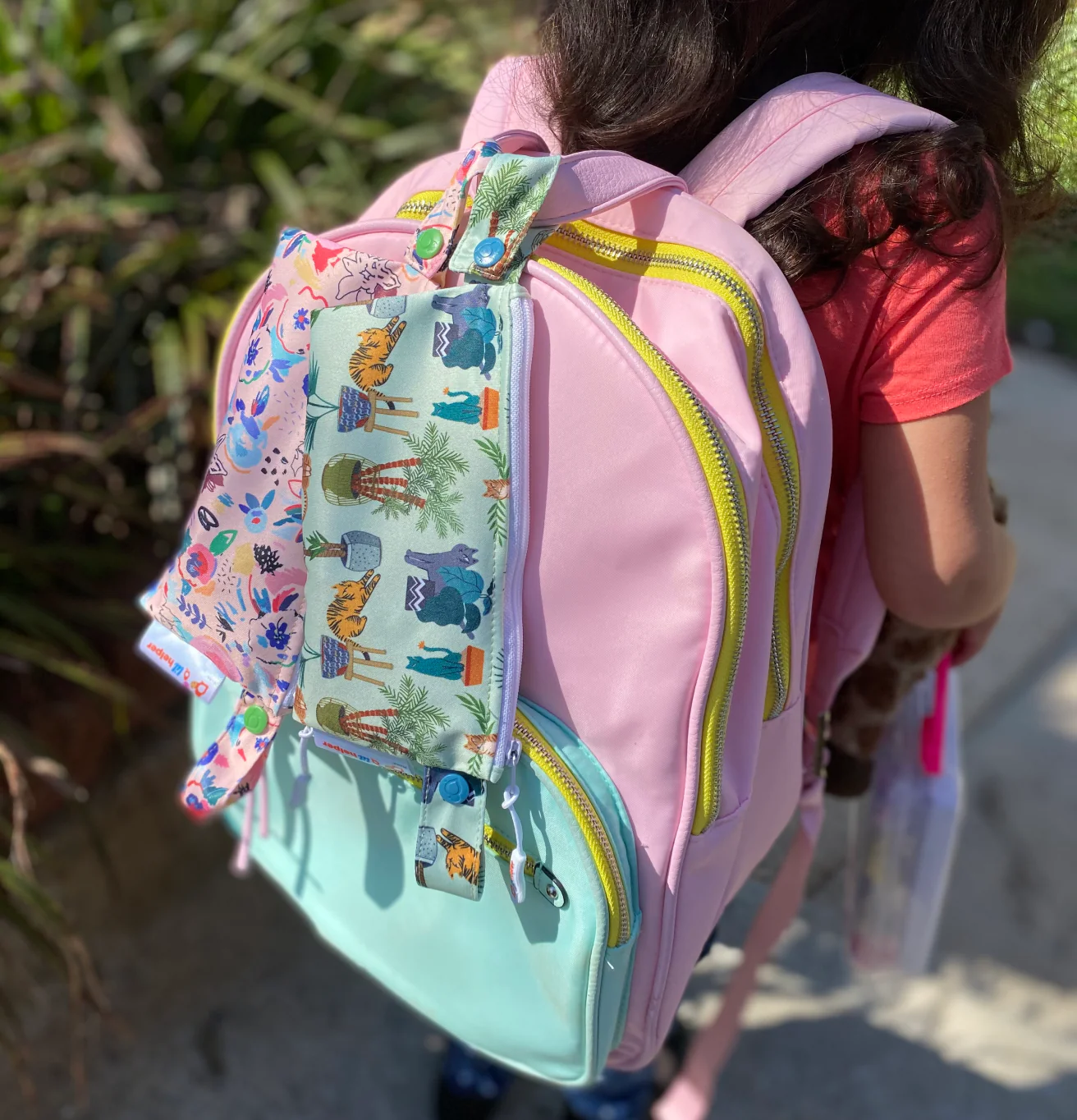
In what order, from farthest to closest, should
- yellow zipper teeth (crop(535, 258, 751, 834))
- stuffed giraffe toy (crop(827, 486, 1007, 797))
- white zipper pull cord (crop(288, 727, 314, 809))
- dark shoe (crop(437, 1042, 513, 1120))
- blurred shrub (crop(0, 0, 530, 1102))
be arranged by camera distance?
blurred shrub (crop(0, 0, 530, 1102)), dark shoe (crop(437, 1042, 513, 1120)), stuffed giraffe toy (crop(827, 486, 1007, 797)), white zipper pull cord (crop(288, 727, 314, 809)), yellow zipper teeth (crop(535, 258, 751, 834))

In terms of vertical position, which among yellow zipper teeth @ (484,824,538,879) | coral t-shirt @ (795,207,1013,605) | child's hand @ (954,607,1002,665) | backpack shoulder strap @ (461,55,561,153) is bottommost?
child's hand @ (954,607,1002,665)

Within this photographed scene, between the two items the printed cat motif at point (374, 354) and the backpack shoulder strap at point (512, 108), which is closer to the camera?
the printed cat motif at point (374, 354)

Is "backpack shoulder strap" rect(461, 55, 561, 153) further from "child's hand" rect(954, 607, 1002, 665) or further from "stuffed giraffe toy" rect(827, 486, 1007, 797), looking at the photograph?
"child's hand" rect(954, 607, 1002, 665)

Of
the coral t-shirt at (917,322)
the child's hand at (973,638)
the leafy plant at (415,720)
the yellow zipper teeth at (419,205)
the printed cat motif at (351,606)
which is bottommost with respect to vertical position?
the child's hand at (973,638)

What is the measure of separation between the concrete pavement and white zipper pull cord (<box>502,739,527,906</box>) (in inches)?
24.3

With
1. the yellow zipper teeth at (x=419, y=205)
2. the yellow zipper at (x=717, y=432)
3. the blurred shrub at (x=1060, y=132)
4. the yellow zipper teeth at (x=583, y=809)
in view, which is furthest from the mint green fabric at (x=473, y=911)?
the blurred shrub at (x=1060, y=132)

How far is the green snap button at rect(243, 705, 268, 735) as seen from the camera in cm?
101

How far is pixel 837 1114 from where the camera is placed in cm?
157

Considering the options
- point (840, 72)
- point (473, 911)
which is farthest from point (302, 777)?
point (840, 72)

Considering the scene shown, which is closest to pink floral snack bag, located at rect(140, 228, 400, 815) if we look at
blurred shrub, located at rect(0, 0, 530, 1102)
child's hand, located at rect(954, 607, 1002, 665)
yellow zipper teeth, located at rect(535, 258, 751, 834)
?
yellow zipper teeth, located at rect(535, 258, 751, 834)

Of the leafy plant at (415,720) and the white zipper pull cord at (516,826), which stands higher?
the leafy plant at (415,720)

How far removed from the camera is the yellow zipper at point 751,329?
0.78 metres

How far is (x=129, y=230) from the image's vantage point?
6.91 feet

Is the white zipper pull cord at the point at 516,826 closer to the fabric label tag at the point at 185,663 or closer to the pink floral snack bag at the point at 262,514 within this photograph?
the pink floral snack bag at the point at 262,514
